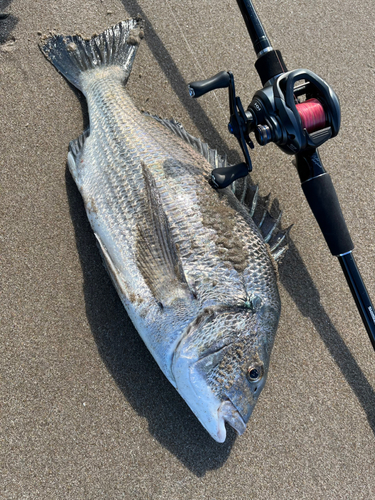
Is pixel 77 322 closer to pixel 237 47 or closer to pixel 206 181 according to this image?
pixel 206 181

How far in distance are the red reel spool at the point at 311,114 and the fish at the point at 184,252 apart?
2.04 feet

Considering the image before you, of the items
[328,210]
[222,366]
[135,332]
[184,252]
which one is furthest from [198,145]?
[222,366]

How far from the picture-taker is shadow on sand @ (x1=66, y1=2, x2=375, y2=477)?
231 centimetres

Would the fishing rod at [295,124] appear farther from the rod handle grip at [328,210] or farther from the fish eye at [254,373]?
the fish eye at [254,373]

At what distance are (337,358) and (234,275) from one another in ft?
3.73

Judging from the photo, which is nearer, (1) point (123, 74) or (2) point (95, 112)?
(2) point (95, 112)

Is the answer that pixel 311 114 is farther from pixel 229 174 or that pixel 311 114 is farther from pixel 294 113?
pixel 229 174

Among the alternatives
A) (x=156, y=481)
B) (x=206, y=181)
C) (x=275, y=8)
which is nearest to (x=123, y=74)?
(x=206, y=181)

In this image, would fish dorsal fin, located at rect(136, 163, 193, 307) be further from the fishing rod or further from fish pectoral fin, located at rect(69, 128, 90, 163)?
fish pectoral fin, located at rect(69, 128, 90, 163)

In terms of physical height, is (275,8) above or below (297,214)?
above

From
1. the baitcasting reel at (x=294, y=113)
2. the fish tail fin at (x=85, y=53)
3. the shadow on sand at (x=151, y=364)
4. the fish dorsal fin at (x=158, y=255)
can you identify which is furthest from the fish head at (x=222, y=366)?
the fish tail fin at (x=85, y=53)

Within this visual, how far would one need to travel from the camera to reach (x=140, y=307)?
2.16 meters

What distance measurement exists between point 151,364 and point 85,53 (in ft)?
7.29

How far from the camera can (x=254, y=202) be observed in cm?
239
